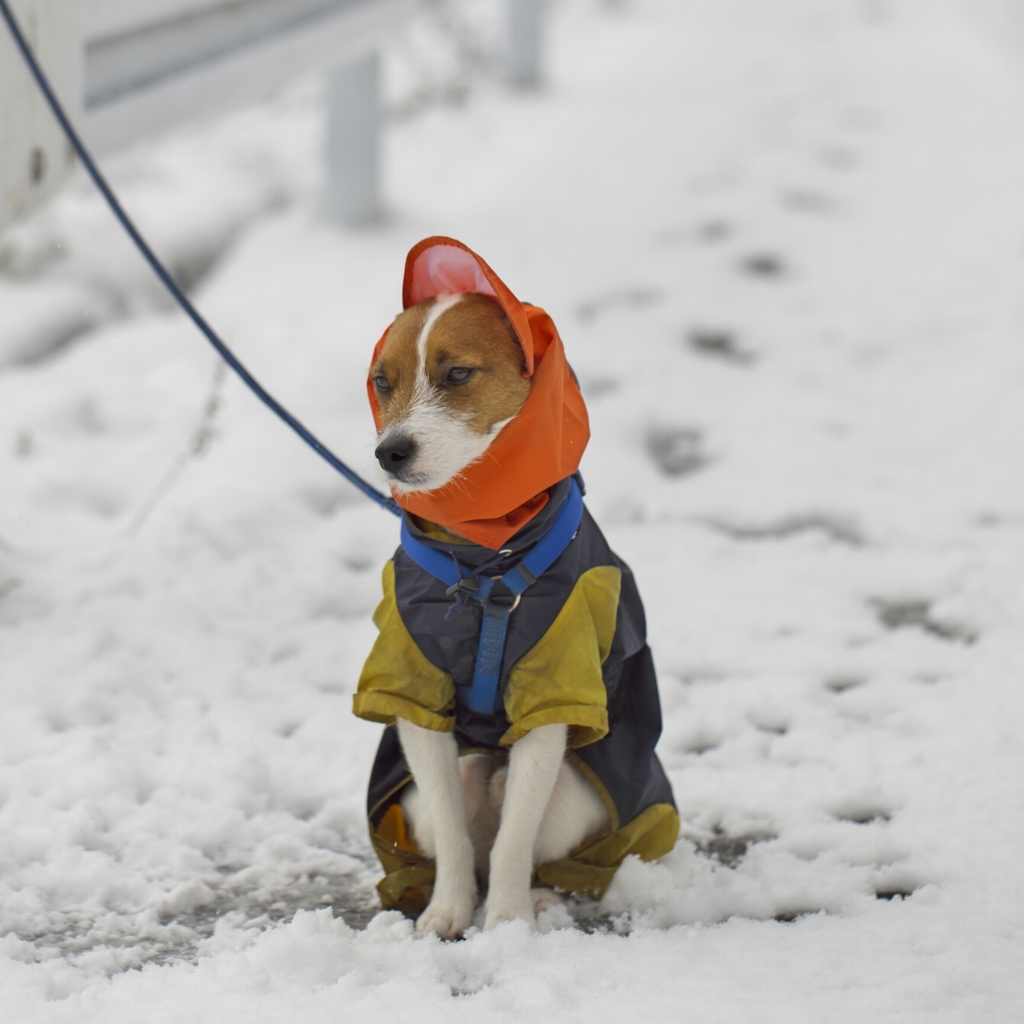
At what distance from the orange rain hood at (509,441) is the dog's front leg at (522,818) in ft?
1.14

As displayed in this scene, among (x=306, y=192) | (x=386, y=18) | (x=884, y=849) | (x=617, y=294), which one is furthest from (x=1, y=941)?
(x=306, y=192)

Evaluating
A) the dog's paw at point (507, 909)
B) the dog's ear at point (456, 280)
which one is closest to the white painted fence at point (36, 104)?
the dog's ear at point (456, 280)

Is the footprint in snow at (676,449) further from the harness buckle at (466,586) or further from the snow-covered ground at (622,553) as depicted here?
the harness buckle at (466,586)

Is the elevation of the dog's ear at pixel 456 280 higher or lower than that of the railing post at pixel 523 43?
higher

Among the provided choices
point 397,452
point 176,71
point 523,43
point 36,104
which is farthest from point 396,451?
point 523,43

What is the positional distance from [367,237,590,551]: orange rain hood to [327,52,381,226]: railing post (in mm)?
4487

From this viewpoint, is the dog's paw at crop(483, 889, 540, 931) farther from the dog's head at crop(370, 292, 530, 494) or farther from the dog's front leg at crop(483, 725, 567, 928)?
the dog's head at crop(370, 292, 530, 494)

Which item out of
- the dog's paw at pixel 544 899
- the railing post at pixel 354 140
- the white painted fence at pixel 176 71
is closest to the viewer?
the dog's paw at pixel 544 899

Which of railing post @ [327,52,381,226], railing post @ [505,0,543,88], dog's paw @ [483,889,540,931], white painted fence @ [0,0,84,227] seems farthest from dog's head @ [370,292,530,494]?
railing post @ [505,0,543,88]

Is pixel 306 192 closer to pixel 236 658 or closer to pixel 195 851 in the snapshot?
pixel 236 658

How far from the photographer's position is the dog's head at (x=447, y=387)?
6.11 ft

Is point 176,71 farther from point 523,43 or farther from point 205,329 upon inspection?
point 523,43

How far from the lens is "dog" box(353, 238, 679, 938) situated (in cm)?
190

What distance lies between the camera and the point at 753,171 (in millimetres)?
7320
